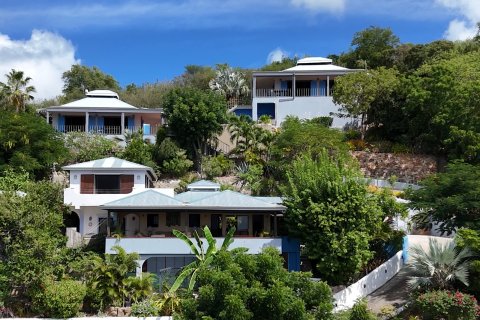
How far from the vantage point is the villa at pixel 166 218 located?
31.2 meters

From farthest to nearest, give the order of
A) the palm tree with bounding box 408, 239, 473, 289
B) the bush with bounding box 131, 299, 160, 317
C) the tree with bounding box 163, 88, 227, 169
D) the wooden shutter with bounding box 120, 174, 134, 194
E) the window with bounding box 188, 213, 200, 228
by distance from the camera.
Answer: the tree with bounding box 163, 88, 227, 169
the wooden shutter with bounding box 120, 174, 134, 194
the window with bounding box 188, 213, 200, 228
the palm tree with bounding box 408, 239, 473, 289
the bush with bounding box 131, 299, 160, 317

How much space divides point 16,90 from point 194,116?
14271mm

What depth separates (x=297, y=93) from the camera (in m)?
55.9

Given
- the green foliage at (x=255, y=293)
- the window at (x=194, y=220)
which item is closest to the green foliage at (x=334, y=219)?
the green foliage at (x=255, y=293)

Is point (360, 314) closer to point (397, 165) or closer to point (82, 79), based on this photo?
point (397, 165)

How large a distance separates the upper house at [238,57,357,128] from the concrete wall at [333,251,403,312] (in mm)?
23606

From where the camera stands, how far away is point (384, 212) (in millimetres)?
31328

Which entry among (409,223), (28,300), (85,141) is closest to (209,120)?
(85,141)

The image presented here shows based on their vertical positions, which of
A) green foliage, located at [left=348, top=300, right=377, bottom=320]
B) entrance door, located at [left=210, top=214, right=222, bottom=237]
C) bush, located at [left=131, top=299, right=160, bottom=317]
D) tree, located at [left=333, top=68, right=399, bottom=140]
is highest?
tree, located at [left=333, top=68, right=399, bottom=140]

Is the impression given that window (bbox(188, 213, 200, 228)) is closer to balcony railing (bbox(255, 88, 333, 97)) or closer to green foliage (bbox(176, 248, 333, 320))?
green foliage (bbox(176, 248, 333, 320))

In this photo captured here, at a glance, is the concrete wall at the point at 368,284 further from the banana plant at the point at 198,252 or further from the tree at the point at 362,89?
the tree at the point at 362,89

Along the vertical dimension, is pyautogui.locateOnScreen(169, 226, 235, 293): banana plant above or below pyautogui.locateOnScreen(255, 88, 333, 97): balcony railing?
below

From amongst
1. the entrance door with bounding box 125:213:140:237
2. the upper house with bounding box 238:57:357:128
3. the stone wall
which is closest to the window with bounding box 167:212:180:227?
the entrance door with bounding box 125:213:140:237

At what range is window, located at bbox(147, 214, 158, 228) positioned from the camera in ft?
109
